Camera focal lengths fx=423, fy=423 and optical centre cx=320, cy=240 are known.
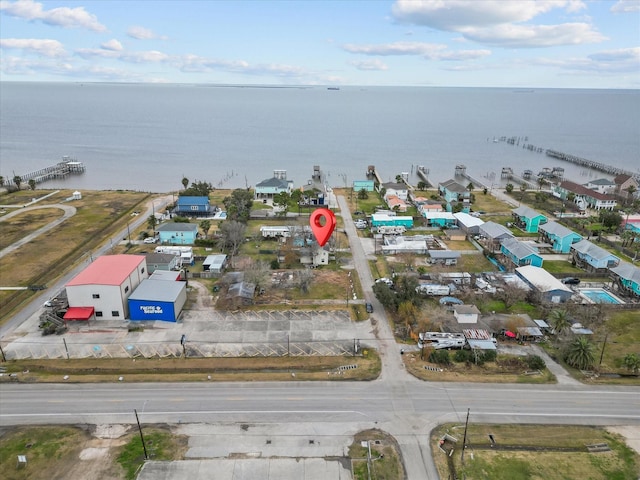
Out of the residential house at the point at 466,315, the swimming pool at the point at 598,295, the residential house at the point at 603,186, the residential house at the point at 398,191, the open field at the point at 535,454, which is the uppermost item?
the residential house at the point at 603,186

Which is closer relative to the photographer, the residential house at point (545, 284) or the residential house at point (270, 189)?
the residential house at point (545, 284)

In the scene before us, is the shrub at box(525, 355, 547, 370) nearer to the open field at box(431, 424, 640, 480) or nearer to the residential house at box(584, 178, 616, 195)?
the open field at box(431, 424, 640, 480)

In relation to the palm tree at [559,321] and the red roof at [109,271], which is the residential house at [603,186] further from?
the red roof at [109,271]

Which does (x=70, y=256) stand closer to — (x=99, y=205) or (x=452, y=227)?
(x=99, y=205)

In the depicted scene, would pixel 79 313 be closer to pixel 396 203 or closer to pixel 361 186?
pixel 396 203

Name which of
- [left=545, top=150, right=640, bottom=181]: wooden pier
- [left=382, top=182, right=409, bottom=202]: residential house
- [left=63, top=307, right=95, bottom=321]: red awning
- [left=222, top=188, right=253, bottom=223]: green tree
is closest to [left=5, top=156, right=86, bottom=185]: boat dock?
[left=222, top=188, right=253, bottom=223]: green tree

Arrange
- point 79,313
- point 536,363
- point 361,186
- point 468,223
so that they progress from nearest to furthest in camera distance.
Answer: point 536,363 < point 79,313 < point 468,223 < point 361,186

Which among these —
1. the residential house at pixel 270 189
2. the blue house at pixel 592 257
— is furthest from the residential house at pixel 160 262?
the blue house at pixel 592 257

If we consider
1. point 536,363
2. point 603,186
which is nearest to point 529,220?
point 603,186
